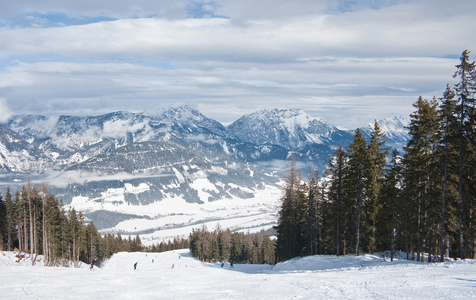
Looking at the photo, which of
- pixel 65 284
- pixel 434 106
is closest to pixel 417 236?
pixel 434 106

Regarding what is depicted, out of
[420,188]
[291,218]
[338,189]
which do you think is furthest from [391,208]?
[291,218]

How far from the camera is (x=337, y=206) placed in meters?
49.5

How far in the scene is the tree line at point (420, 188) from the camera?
34281mm

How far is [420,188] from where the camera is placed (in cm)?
3925

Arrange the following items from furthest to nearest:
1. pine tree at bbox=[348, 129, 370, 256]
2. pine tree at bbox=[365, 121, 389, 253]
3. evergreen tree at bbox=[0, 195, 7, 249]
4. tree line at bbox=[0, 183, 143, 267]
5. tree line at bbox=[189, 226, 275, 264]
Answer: tree line at bbox=[189, 226, 275, 264] → evergreen tree at bbox=[0, 195, 7, 249] → tree line at bbox=[0, 183, 143, 267] → pine tree at bbox=[365, 121, 389, 253] → pine tree at bbox=[348, 129, 370, 256]

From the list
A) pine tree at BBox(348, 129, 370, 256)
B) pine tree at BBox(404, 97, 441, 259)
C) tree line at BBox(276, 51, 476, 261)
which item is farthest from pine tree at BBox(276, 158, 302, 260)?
pine tree at BBox(404, 97, 441, 259)

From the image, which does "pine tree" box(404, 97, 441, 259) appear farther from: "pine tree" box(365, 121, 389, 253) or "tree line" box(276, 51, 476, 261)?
"pine tree" box(365, 121, 389, 253)

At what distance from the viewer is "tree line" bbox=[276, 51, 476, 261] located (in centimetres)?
3428

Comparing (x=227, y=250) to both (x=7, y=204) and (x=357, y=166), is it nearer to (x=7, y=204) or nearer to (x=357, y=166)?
(x=7, y=204)

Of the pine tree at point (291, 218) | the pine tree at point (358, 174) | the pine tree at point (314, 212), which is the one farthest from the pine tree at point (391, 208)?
the pine tree at point (291, 218)

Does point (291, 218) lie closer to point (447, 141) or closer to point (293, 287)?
point (447, 141)

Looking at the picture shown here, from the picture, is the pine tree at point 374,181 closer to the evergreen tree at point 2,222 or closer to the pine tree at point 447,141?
the pine tree at point 447,141

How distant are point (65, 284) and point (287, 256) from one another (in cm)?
4674

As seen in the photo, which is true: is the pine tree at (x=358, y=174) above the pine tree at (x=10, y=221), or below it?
above
